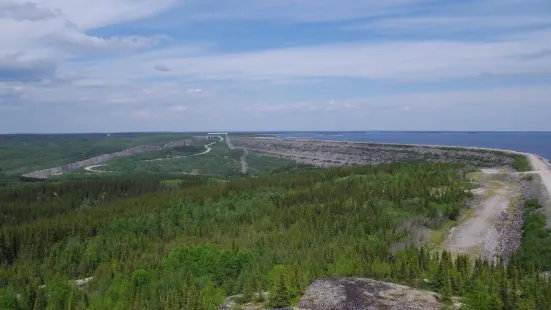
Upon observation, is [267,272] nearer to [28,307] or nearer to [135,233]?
[28,307]

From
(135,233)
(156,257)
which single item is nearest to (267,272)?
(156,257)

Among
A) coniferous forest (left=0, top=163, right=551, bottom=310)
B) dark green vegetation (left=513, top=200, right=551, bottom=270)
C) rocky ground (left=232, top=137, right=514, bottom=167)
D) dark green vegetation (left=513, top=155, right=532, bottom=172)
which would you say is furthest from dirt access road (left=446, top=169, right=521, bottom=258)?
rocky ground (left=232, top=137, right=514, bottom=167)

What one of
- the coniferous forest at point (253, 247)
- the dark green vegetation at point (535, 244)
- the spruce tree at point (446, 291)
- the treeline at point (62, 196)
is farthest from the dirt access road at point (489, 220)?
the treeline at point (62, 196)

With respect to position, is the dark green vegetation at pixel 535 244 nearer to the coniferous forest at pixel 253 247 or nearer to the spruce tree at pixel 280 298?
the coniferous forest at pixel 253 247

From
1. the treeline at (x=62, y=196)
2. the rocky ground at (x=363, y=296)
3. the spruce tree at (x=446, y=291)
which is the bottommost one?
the treeline at (x=62, y=196)

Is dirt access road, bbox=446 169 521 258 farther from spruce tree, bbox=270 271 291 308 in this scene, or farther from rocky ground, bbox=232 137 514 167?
rocky ground, bbox=232 137 514 167

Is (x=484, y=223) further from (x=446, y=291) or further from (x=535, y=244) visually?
(x=446, y=291)
